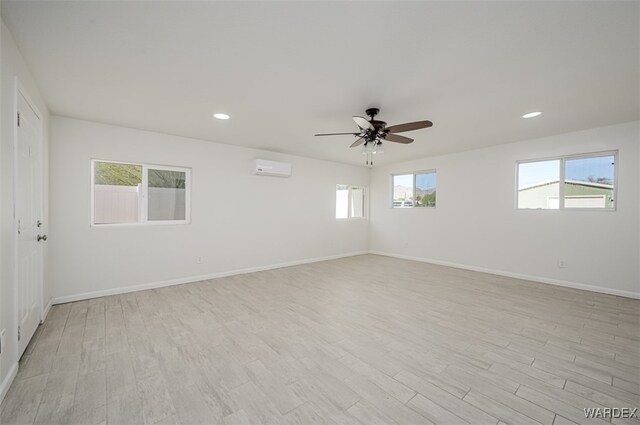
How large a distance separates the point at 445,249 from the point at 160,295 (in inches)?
212

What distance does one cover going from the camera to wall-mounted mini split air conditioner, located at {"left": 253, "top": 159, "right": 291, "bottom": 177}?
4828 mm

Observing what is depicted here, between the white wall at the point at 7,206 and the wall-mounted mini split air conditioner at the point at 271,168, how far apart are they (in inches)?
122

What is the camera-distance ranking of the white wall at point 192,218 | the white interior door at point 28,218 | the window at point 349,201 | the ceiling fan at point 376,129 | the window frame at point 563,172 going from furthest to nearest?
the window at point 349,201
the window frame at point 563,172
the white wall at point 192,218
the ceiling fan at point 376,129
the white interior door at point 28,218

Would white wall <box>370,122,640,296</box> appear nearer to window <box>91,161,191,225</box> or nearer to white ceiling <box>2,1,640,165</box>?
white ceiling <box>2,1,640,165</box>

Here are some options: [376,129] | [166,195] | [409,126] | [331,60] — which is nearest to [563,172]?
[409,126]

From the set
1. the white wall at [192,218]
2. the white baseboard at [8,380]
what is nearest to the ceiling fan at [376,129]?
the white wall at [192,218]

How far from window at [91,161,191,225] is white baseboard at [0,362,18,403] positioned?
219 cm

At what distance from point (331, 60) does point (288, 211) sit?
12.3 ft

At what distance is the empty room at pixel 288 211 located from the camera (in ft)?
5.35

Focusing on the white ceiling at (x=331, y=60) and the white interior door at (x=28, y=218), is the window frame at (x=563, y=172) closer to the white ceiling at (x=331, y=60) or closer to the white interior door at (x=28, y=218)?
the white ceiling at (x=331, y=60)

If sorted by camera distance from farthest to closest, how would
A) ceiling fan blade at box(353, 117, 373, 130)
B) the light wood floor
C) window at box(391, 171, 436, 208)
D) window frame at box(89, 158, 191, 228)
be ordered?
window at box(391, 171, 436, 208)
window frame at box(89, 158, 191, 228)
ceiling fan blade at box(353, 117, 373, 130)
the light wood floor

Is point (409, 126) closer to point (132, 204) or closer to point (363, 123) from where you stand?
point (363, 123)

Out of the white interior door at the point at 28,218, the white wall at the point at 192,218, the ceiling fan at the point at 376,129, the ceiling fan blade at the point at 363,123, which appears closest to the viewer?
the white interior door at the point at 28,218

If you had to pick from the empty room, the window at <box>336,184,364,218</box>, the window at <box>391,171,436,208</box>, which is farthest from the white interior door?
the window at <box>391,171,436,208</box>
